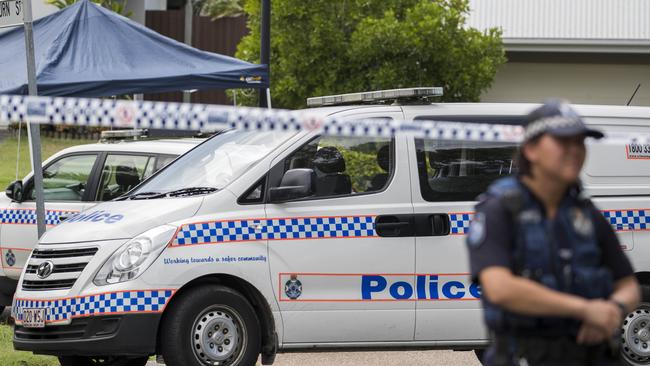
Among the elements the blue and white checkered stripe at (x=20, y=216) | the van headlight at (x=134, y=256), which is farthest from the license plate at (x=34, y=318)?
the blue and white checkered stripe at (x=20, y=216)

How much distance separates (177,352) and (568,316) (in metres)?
3.97

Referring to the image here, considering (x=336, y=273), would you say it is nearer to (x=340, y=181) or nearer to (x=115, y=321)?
(x=340, y=181)

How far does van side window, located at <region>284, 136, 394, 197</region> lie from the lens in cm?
760

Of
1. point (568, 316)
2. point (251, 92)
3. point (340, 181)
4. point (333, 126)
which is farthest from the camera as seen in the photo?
point (251, 92)

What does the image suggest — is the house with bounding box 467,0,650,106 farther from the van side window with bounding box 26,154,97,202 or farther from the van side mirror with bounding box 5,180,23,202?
the van side mirror with bounding box 5,180,23,202

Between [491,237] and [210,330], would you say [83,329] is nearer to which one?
[210,330]

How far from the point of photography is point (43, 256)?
7512mm

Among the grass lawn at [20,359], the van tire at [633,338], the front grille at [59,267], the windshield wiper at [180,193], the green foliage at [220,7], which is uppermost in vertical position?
the green foliage at [220,7]

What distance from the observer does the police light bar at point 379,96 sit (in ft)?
25.7

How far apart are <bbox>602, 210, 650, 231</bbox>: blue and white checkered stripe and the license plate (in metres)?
3.84

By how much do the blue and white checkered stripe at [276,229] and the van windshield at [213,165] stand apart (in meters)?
0.32

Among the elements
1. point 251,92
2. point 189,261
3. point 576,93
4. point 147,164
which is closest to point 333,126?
point 189,261

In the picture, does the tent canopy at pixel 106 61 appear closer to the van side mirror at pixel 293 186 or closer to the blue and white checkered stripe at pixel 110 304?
the blue and white checkered stripe at pixel 110 304

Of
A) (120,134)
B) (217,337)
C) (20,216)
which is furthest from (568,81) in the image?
(217,337)
